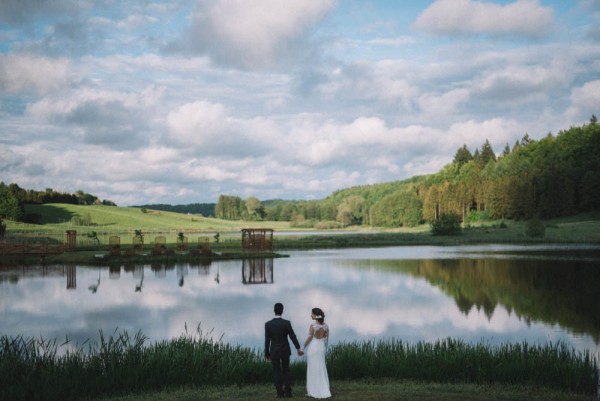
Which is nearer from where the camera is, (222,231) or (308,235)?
(308,235)

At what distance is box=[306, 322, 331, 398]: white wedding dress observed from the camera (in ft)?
36.1

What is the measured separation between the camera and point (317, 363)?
11.1m

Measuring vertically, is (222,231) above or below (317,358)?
above

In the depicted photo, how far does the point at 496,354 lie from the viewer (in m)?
14.1

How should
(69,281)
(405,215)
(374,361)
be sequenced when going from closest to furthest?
1. (374,361)
2. (69,281)
3. (405,215)

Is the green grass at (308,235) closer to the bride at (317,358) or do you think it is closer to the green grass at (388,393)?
the green grass at (388,393)

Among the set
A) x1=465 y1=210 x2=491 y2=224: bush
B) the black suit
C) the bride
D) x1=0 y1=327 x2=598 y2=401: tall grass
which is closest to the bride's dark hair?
the bride

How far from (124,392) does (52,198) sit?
4899 inches

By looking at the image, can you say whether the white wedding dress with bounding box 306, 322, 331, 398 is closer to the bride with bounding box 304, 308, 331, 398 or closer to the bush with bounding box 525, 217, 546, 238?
the bride with bounding box 304, 308, 331, 398

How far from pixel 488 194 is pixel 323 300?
104166mm

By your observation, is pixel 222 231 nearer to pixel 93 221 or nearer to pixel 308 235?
pixel 308 235

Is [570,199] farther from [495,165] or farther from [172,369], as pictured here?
[172,369]

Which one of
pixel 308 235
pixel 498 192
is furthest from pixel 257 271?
pixel 498 192

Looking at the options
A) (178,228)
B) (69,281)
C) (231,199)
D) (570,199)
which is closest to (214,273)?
(69,281)
